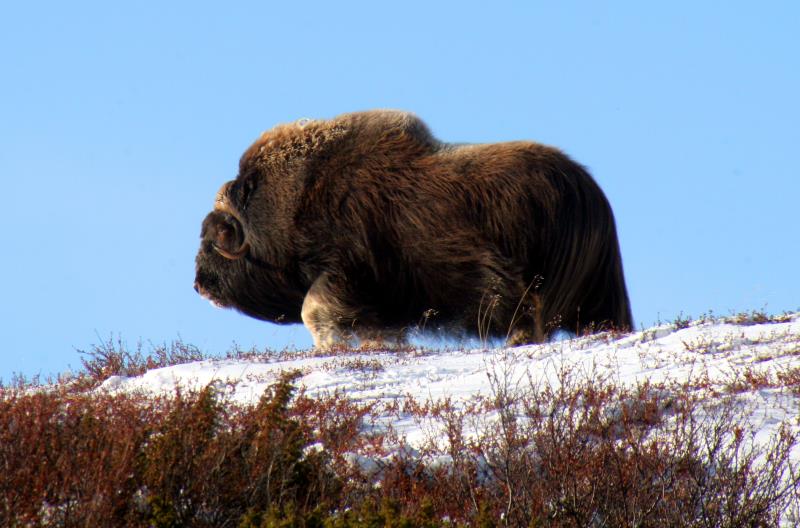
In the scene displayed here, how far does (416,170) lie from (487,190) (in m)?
0.63

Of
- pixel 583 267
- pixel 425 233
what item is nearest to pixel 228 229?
pixel 425 233

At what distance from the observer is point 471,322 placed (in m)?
8.97

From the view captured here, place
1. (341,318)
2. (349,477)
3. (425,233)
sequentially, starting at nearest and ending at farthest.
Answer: (349,477) → (425,233) → (341,318)

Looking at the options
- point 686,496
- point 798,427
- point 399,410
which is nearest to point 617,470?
point 686,496

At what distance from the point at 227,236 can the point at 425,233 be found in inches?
85.8

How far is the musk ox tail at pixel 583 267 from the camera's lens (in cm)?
874

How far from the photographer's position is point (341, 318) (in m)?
9.26

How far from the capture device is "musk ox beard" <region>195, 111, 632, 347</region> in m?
→ 8.74

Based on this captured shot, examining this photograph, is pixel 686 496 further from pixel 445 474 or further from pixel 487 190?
pixel 487 190

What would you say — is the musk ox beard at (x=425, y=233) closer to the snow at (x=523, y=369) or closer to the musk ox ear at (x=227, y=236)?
the musk ox ear at (x=227, y=236)

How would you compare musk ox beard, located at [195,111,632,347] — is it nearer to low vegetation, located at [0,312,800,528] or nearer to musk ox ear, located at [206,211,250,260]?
musk ox ear, located at [206,211,250,260]

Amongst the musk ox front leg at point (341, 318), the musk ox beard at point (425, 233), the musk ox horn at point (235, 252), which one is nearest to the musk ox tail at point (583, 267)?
the musk ox beard at point (425, 233)

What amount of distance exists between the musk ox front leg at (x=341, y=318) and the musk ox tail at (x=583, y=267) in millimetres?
1331

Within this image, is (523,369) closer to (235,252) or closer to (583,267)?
(583,267)
